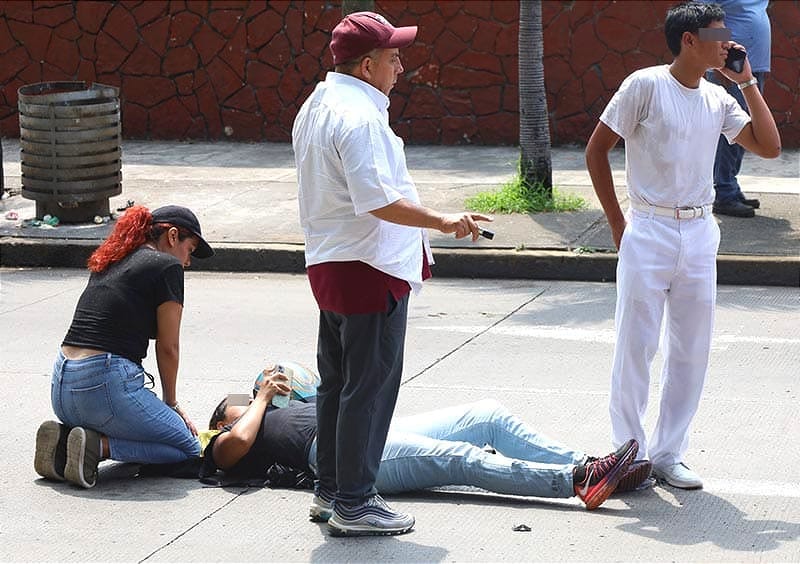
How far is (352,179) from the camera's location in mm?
4375

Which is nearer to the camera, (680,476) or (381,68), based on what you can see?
(381,68)

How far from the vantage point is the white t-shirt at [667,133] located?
5117 millimetres

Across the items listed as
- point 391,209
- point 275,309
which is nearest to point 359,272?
point 391,209

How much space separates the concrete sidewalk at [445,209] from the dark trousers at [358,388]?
16.6 feet

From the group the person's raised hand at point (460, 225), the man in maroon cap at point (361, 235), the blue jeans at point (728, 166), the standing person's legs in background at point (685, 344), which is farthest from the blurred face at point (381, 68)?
the blue jeans at point (728, 166)

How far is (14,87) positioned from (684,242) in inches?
482

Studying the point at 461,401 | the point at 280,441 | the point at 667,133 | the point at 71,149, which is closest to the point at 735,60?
the point at 667,133

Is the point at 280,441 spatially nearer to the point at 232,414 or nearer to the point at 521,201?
the point at 232,414

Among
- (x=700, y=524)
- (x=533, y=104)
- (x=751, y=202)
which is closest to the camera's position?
(x=700, y=524)

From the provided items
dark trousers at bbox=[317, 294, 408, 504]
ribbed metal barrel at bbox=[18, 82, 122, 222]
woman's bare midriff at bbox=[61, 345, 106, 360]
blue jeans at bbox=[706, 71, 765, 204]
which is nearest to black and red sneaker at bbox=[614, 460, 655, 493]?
dark trousers at bbox=[317, 294, 408, 504]

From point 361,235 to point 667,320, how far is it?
1.48 meters

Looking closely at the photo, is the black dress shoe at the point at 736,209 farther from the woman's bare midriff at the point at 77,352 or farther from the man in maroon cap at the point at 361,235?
the woman's bare midriff at the point at 77,352

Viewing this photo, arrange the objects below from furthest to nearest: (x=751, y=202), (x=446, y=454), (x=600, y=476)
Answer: (x=751, y=202), (x=446, y=454), (x=600, y=476)

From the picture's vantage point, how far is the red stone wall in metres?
13.9
